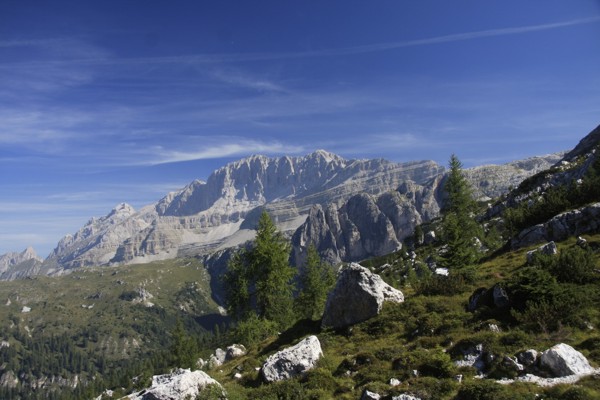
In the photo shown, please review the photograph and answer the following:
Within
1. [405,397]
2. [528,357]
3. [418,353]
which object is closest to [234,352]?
[418,353]

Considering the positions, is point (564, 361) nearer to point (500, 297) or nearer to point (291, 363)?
point (500, 297)

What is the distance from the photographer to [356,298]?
33.0m

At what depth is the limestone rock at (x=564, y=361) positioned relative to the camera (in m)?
17.6

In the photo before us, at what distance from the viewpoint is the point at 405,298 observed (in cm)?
3494

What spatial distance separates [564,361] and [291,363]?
15515 millimetres

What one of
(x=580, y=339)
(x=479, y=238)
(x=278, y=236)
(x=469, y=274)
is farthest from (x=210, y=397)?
(x=479, y=238)

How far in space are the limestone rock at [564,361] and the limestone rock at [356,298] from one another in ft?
49.3

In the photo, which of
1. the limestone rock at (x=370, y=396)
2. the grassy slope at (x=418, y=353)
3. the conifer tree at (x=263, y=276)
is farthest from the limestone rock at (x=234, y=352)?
the limestone rock at (x=370, y=396)

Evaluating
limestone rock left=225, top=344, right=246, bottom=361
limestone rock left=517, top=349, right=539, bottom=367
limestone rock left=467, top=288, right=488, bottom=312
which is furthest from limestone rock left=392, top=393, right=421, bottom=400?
limestone rock left=225, top=344, right=246, bottom=361

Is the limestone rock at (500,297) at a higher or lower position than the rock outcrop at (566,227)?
lower

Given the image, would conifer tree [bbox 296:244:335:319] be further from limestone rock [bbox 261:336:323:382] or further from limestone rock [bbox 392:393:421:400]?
limestone rock [bbox 392:393:421:400]

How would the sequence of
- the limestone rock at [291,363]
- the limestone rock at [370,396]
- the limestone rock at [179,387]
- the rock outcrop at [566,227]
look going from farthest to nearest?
the rock outcrop at [566,227]
the limestone rock at [291,363]
the limestone rock at [179,387]
the limestone rock at [370,396]

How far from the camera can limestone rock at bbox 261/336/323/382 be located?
82.6 feet

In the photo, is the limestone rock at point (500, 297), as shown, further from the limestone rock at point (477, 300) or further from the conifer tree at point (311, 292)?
the conifer tree at point (311, 292)
